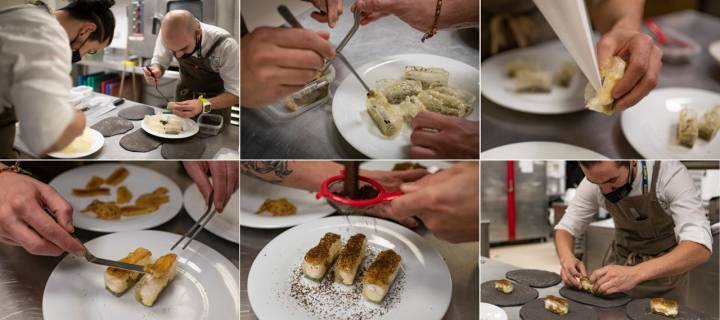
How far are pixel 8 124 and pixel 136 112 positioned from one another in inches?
13.1

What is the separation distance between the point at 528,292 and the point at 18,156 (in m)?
1.52

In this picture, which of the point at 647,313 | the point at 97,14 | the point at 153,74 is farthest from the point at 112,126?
the point at 647,313

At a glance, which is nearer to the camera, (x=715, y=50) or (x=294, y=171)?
(x=294, y=171)

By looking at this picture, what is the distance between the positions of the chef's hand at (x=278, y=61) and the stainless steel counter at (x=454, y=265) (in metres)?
0.41

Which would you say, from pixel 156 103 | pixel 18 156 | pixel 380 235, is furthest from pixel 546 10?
pixel 18 156

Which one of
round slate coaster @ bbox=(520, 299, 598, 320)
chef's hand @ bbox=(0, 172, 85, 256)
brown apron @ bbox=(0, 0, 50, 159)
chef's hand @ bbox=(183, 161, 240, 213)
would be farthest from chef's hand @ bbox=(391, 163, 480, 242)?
brown apron @ bbox=(0, 0, 50, 159)

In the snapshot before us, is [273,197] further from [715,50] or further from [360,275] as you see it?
[715,50]

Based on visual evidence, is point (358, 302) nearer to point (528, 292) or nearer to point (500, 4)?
point (528, 292)

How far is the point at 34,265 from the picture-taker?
→ 1.40 metres

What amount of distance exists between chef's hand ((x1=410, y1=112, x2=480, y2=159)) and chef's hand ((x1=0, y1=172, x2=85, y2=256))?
101 centimetres

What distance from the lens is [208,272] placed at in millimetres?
1416

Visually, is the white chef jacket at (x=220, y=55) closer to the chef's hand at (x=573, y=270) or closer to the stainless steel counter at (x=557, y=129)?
the stainless steel counter at (x=557, y=129)

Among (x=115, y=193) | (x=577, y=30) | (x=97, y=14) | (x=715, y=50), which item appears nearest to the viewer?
(x=577, y=30)

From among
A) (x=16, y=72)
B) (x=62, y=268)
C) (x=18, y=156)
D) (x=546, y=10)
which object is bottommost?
(x=62, y=268)
